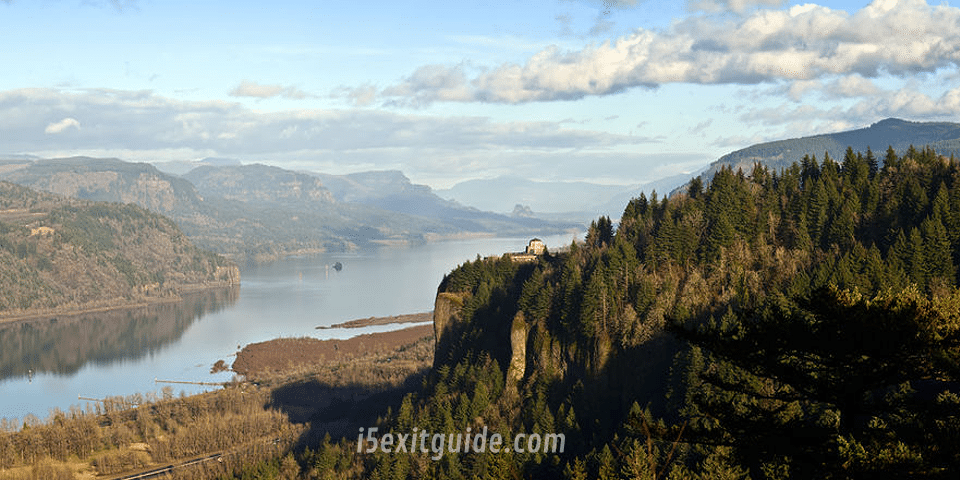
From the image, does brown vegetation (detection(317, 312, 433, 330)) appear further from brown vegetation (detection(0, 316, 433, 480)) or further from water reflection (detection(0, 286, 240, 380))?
brown vegetation (detection(0, 316, 433, 480))

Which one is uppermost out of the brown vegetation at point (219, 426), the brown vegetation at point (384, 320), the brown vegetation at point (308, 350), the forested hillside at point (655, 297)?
the forested hillside at point (655, 297)

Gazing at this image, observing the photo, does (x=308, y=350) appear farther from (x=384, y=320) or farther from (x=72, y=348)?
(x=72, y=348)

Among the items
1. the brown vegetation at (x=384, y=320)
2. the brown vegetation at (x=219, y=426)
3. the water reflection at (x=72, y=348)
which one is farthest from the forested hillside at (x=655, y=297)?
the brown vegetation at (x=384, y=320)

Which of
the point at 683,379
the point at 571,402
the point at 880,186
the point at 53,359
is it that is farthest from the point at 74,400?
the point at 880,186

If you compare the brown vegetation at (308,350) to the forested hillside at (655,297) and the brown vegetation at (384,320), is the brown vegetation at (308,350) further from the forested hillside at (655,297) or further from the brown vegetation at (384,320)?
the forested hillside at (655,297)

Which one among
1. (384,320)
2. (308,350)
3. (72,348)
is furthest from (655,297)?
(72,348)

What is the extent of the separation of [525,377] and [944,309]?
2537 inches

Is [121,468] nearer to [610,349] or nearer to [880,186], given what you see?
[610,349]

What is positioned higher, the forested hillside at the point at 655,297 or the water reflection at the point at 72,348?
the forested hillside at the point at 655,297

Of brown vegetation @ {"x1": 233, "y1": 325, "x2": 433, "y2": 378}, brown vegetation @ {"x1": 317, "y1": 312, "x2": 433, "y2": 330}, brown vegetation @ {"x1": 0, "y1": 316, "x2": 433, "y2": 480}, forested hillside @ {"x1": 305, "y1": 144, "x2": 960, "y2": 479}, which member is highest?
forested hillside @ {"x1": 305, "y1": 144, "x2": 960, "y2": 479}

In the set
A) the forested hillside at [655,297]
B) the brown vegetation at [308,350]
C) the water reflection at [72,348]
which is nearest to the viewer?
the forested hillside at [655,297]

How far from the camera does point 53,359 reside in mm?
162875

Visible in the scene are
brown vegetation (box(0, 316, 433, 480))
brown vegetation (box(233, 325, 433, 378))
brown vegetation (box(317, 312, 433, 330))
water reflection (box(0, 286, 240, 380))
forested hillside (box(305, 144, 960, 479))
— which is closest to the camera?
forested hillside (box(305, 144, 960, 479))

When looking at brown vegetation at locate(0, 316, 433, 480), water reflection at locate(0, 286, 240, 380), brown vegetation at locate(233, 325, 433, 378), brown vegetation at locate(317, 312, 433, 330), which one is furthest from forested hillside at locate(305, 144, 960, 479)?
brown vegetation at locate(317, 312, 433, 330)
